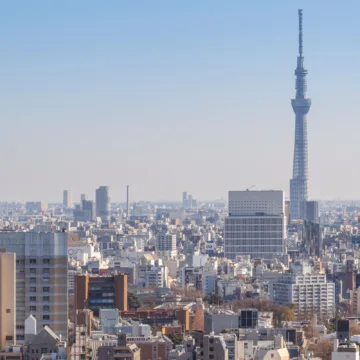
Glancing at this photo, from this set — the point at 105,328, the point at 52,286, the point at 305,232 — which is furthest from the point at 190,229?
the point at 52,286

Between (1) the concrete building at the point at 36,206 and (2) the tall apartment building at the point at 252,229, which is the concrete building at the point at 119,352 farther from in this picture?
(1) the concrete building at the point at 36,206

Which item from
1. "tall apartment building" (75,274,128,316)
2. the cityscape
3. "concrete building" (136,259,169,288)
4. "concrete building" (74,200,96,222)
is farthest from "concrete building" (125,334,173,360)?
"concrete building" (74,200,96,222)

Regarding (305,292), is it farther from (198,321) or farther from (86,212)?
(86,212)

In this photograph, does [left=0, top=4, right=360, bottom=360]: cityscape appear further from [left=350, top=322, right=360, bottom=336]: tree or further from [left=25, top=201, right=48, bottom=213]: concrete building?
[left=25, top=201, right=48, bottom=213]: concrete building

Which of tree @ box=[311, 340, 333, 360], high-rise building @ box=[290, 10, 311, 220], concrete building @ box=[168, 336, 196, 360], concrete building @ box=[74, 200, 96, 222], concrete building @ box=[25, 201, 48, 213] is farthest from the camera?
concrete building @ box=[25, 201, 48, 213]

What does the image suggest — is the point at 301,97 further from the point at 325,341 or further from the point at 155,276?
the point at 325,341

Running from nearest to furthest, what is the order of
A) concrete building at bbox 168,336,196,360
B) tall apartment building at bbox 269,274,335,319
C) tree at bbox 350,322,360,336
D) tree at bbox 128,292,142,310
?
concrete building at bbox 168,336,196,360, tree at bbox 350,322,360,336, tree at bbox 128,292,142,310, tall apartment building at bbox 269,274,335,319

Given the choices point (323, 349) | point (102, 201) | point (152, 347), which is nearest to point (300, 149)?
point (102, 201)
